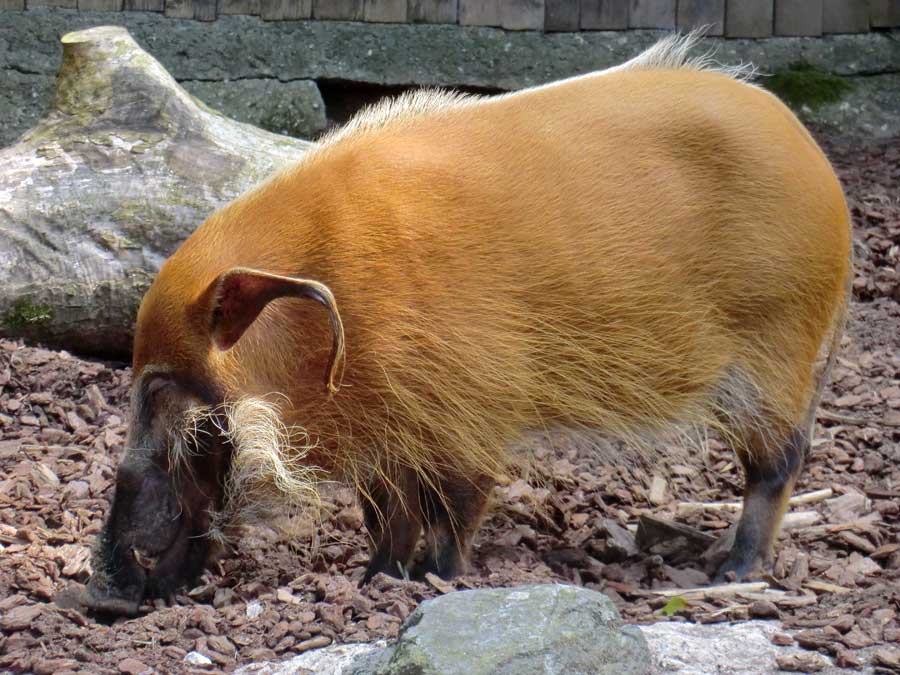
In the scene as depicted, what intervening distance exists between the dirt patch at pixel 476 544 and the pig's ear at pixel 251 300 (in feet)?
2.02

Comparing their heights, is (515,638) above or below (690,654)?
above

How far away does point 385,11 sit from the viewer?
6.57 meters

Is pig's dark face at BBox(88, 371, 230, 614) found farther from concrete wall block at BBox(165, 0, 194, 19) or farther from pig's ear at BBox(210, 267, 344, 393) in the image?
concrete wall block at BBox(165, 0, 194, 19)

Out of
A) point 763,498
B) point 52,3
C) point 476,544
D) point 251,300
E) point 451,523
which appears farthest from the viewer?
point 52,3

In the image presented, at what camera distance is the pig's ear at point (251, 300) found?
8.68 feet

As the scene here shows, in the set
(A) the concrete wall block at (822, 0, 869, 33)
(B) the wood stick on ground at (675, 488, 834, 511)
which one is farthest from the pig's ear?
(A) the concrete wall block at (822, 0, 869, 33)

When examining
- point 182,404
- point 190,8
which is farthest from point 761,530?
point 190,8

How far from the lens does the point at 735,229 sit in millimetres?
3275

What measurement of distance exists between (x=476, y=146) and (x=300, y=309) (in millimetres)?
646

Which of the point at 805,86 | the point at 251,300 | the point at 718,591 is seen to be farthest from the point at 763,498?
the point at 805,86

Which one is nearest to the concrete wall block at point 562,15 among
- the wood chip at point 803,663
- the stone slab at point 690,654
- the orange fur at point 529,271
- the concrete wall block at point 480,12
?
the concrete wall block at point 480,12

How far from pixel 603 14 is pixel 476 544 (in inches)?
153

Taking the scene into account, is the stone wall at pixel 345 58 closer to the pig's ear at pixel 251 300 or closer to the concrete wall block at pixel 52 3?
the concrete wall block at pixel 52 3

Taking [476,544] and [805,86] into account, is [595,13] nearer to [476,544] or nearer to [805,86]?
[805,86]
